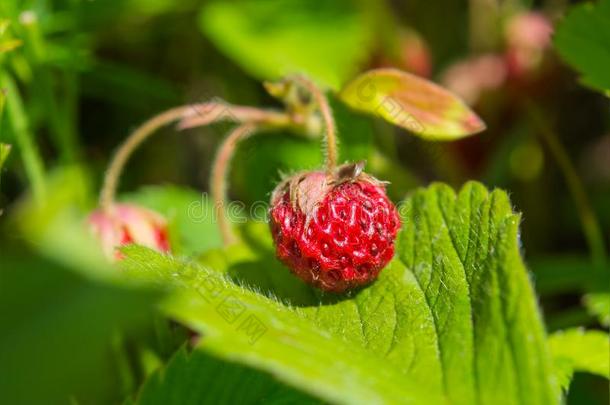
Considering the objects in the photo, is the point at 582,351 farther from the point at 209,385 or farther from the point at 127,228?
the point at 127,228

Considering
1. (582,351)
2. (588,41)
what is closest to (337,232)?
(582,351)

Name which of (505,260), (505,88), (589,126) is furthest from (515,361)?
(589,126)

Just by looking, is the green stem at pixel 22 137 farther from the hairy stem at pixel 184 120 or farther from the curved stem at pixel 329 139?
the curved stem at pixel 329 139

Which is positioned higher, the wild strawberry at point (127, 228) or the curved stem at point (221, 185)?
the curved stem at point (221, 185)

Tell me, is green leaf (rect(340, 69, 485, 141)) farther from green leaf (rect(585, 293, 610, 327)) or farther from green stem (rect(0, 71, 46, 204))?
green stem (rect(0, 71, 46, 204))

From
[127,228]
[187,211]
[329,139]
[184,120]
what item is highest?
[329,139]

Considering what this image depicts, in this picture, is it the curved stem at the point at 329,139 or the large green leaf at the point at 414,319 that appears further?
the curved stem at the point at 329,139

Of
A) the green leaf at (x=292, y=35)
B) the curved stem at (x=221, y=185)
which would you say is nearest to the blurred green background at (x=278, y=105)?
the green leaf at (x=292, y=35)
